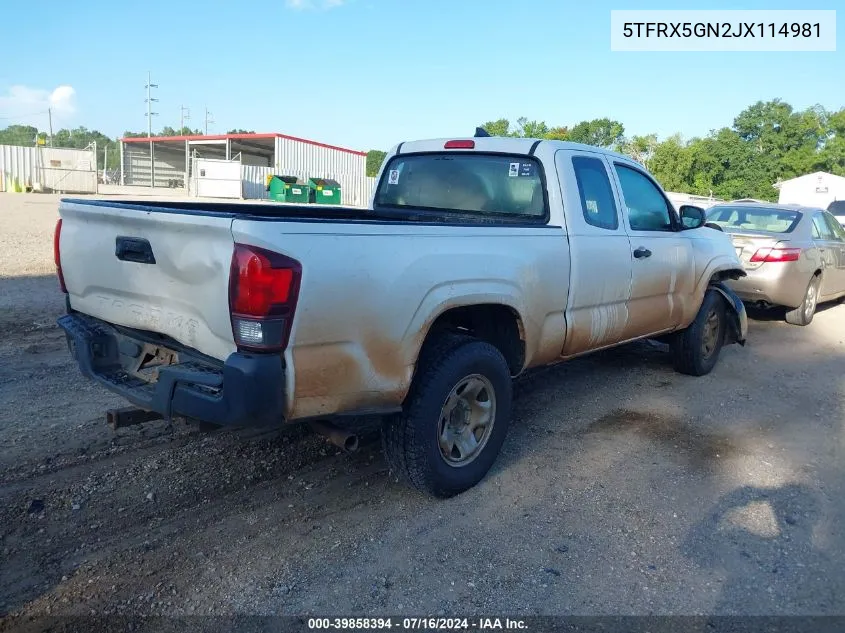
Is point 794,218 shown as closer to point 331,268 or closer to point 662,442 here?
point 662,442

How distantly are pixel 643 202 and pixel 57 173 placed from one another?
1308 inches

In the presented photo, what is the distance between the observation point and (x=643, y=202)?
5289mm

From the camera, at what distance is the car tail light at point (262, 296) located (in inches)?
104

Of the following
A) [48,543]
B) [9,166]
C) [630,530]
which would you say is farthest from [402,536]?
[9,166]

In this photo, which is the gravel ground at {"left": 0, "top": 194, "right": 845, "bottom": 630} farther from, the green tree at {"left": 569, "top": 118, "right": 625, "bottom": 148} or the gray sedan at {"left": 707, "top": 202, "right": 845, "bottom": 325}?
the green tree at {"left": 569, "top": 118, "right": 625, "bottom": 148}

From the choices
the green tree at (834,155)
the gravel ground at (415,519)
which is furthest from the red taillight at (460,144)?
the green tree at (834,155)

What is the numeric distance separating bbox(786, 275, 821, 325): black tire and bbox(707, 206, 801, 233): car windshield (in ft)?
2.89

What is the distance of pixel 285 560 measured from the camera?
10.1 ft

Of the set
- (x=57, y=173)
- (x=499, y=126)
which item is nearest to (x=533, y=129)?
(x=499, y=126)

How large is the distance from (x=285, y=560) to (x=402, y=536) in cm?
59

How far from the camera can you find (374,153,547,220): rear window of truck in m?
4.50

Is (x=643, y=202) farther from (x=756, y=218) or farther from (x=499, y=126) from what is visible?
(x=499, y=126)

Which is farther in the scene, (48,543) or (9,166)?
(9,166)

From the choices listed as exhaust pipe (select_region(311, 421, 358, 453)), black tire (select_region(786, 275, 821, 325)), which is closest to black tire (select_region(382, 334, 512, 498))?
exhaust pipe (select_region(311, 421, 358, 453))
